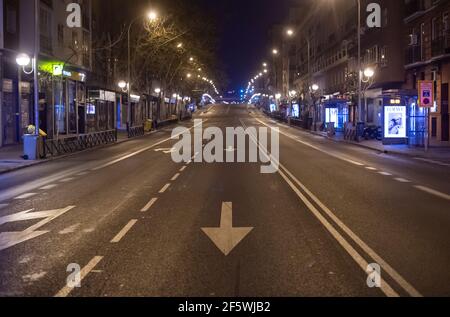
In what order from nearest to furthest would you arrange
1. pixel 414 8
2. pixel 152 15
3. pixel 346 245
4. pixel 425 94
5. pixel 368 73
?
1. pixel 346 245
2. pixel 425 94
3. pixel 152 15
4. pixel 414 8
5. pixel 368 73

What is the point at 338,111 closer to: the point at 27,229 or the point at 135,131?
the point at 135,131

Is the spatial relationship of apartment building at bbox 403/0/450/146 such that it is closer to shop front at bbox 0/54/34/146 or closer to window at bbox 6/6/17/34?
shop front at bbox 0/54/34/146

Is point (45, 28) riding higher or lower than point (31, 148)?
higher

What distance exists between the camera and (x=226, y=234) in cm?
978

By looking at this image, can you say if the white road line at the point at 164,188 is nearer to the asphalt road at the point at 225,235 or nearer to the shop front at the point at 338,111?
the asphalt road at the point at 225,235

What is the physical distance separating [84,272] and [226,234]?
9.43 ft

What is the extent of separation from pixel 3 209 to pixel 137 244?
5.19m

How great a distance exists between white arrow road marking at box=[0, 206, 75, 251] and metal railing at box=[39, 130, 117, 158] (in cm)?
1576

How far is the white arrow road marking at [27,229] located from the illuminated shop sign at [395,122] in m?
27.5

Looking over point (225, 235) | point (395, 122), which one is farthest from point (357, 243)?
point (395, 122)

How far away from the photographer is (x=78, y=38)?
48094mm

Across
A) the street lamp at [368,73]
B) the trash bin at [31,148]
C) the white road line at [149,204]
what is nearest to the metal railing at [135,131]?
the street lamp at [368,73]
